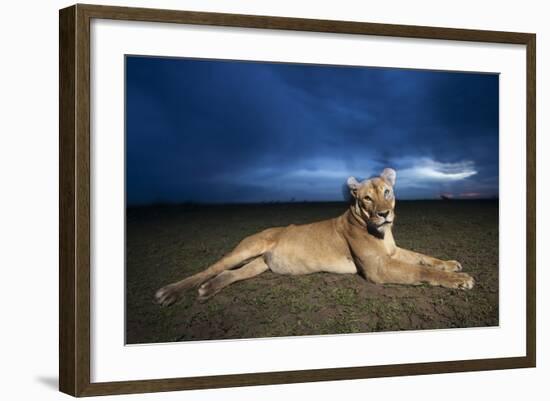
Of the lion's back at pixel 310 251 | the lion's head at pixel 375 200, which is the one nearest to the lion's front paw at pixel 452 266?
the lion's head at pixel 375 200

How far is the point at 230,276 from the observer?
5664 millimetres

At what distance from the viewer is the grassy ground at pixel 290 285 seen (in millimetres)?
5453

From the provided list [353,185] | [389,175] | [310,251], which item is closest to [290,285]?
[310,251]

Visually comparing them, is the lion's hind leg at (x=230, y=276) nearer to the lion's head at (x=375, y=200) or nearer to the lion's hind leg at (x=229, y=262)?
the lion's hind leg at (x=229, y=262)

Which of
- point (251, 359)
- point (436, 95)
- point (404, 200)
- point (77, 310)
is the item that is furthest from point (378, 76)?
point (77, 310)

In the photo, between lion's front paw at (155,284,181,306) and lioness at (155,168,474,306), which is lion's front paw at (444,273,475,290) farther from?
lion's front paw at (155,284,181,306)

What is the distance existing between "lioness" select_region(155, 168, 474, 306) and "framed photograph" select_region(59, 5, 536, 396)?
1cm

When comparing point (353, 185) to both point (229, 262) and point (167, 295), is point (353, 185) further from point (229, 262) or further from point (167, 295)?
point (167, 295)

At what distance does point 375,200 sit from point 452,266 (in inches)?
30.7

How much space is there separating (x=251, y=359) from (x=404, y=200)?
61.7 inches

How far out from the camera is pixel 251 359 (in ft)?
18.4

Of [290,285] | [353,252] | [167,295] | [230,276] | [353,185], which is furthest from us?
[353,252]

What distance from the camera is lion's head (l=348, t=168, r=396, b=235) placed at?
233 inches

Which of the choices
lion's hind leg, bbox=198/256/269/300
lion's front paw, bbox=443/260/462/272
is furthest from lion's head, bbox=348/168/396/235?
lion's hind leg, bbox=198/256/269/300
